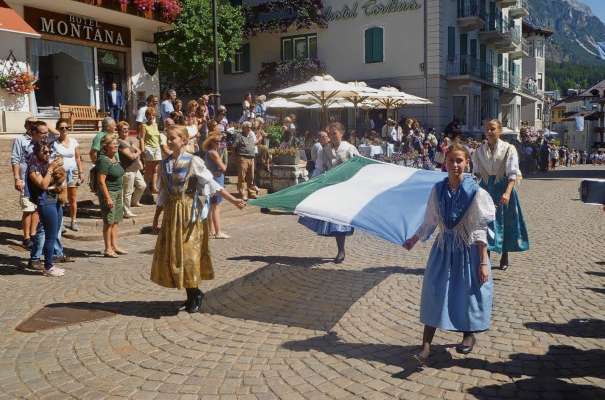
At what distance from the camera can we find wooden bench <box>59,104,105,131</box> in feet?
57.9

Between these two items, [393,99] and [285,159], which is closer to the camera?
[285,159]

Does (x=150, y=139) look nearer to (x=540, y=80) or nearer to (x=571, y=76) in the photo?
(x=540, y=80)

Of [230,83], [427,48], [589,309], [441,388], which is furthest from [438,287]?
[230,83]

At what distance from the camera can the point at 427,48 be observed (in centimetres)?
2859

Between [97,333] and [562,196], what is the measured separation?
16.0m

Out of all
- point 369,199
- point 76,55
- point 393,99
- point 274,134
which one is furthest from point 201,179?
point 393,99

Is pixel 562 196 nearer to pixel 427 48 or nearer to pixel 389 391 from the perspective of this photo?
pixel 427 48

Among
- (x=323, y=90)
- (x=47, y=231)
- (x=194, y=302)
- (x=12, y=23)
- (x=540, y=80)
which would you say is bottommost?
(x=194, y=302)

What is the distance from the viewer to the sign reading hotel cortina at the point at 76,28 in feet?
59.0

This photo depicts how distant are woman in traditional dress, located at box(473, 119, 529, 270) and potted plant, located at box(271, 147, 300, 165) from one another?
8067 mm

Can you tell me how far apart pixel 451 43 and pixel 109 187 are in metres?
25.0

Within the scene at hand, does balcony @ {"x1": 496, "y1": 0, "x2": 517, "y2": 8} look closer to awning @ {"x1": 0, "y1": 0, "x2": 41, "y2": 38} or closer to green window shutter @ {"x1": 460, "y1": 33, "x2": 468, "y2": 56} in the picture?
green window shutter @ {"x1": 460, "y1": 33, "x2": 468, "y2": 56}

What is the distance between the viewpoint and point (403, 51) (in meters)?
29.1

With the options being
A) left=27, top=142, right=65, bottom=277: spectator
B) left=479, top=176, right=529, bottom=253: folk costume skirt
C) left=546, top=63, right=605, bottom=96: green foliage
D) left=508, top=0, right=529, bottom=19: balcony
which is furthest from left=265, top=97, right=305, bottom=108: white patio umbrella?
left=546, top=63, right=605, bottom=96: green foliage
